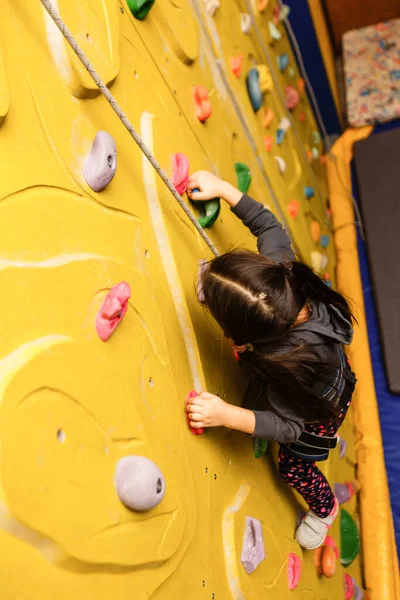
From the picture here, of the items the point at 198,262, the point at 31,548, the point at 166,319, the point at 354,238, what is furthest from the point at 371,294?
the point at 31,548

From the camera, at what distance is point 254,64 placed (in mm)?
1506

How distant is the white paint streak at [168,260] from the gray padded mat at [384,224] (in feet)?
3.36

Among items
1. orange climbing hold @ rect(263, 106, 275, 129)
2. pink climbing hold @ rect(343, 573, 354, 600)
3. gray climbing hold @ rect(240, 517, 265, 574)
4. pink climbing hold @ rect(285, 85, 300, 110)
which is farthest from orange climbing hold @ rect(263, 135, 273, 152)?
pink climbing hold @ rect(343, 573, 354, 600)

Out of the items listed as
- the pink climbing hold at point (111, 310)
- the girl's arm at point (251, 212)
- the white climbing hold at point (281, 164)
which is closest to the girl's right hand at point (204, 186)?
the girl's arm at point (251, 212)

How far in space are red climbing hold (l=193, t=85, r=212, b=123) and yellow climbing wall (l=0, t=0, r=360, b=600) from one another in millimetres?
22

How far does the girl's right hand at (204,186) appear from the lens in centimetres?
92

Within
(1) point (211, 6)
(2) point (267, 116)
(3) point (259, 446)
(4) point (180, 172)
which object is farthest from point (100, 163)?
(2) point (267, 116)

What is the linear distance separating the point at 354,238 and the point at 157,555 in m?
1.67

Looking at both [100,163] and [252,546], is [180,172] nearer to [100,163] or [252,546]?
[100,163]

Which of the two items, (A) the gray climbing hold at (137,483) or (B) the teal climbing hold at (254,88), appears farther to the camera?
(B) the teal climbing hold at (254,88)

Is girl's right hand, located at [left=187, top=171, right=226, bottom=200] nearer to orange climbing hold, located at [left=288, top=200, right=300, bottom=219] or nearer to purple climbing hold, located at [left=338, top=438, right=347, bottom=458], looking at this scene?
orange climbing hold, located at [left=288, top=200, right=300, bottom=219]

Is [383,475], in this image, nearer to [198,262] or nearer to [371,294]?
[371,294]

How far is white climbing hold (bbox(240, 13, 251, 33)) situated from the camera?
1.43 m

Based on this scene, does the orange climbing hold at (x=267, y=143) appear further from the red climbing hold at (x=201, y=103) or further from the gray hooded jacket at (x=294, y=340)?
the gray hooded jacket at (x=294, y=340)
